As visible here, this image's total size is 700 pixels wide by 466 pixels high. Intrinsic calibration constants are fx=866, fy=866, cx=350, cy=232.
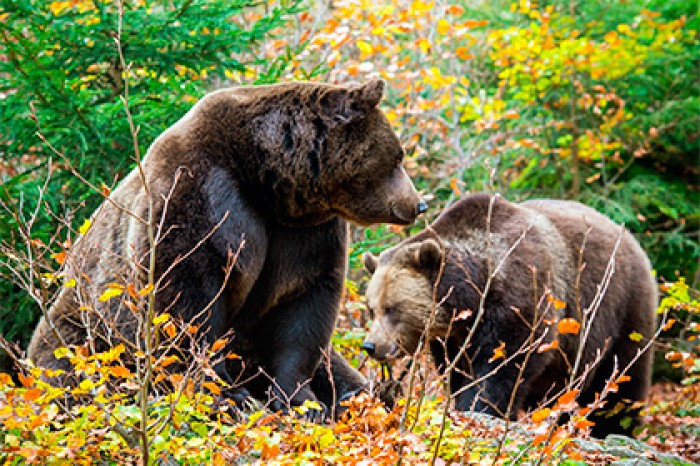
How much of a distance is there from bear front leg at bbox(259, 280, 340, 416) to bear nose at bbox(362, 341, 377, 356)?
134 centimetres

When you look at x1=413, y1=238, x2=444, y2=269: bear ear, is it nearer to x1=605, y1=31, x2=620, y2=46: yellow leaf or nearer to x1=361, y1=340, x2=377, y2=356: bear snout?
x1=361, y1=340, x2=377, y2=356: bear snout

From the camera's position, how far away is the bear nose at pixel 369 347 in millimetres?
6262

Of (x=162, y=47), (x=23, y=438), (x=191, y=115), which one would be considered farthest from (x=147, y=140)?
(x=23, y=438)

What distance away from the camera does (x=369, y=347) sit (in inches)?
247

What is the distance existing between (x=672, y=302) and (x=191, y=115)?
11.4 ft

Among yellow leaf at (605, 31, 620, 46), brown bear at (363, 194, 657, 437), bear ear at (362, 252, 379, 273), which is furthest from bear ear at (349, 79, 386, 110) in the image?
yellow leaf at (605, 31, 620, 46)

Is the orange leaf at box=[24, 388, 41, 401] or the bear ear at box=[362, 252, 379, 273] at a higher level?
the orange leaf at box=[24, 388, 41, 401]

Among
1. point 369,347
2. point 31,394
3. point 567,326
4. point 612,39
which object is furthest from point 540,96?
point 31,394

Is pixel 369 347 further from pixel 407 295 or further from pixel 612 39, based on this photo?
pixel 612 39

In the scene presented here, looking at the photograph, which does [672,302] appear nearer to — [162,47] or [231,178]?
[231,178]

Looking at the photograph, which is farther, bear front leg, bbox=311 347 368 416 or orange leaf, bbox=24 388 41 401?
bear front leg, bbox=311 347 368 416

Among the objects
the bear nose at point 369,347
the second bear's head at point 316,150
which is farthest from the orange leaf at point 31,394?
the bear nose at point 369,347

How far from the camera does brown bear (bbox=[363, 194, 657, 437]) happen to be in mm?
6449

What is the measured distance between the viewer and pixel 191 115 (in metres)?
4.64
